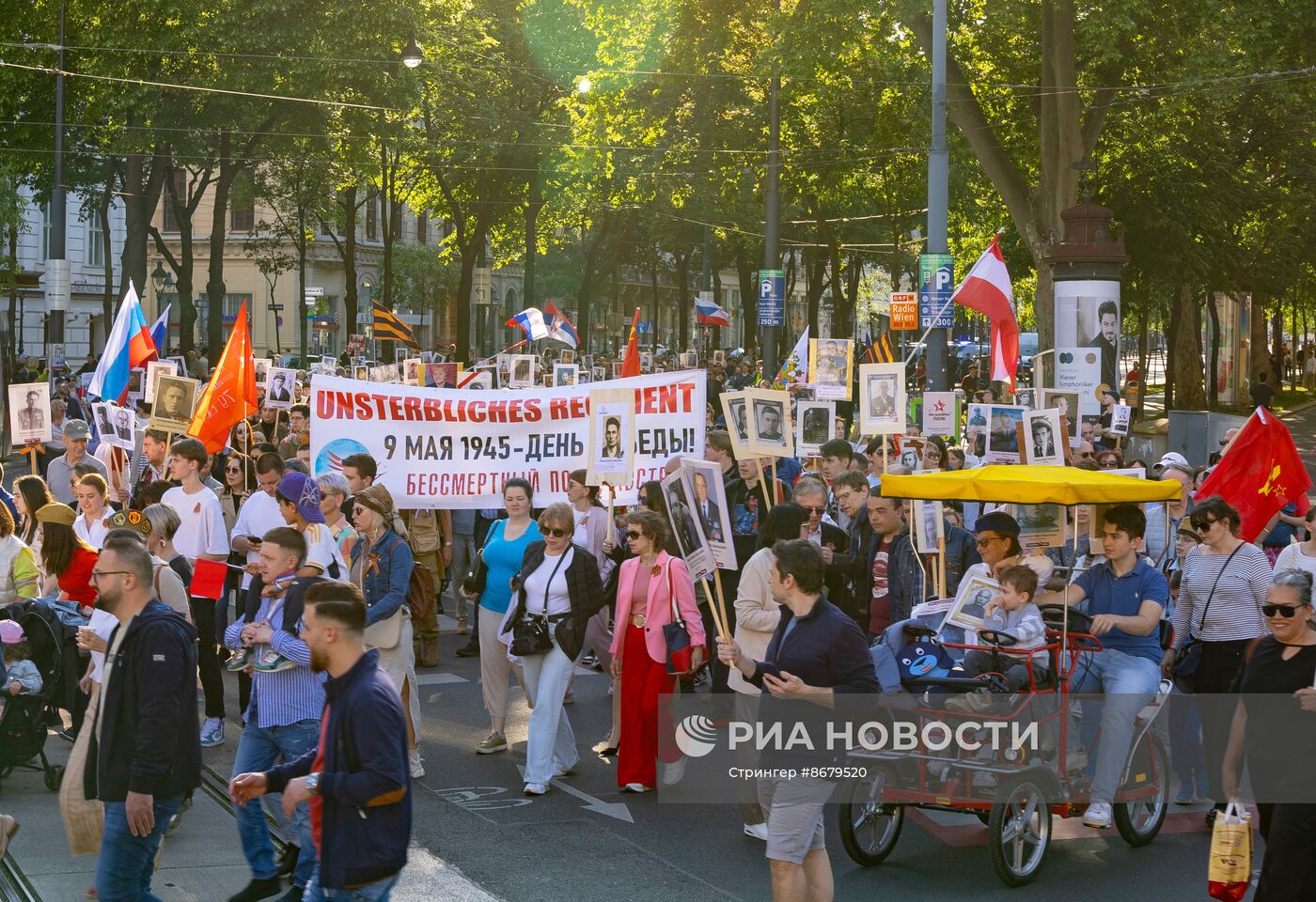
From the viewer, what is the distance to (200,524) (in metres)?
10.4

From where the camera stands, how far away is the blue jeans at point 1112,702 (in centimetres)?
845

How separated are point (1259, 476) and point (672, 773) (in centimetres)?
498

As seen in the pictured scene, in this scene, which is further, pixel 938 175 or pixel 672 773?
pixel 938 175

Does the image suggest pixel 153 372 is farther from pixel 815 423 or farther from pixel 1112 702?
pixel 1112 702

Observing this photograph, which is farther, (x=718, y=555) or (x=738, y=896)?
(x=718, y=555)

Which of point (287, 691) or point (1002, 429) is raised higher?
point (1002, 429)

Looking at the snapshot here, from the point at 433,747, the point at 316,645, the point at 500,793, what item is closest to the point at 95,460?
the point at 433,747

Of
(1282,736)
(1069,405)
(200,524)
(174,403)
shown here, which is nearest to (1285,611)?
(1282,736)

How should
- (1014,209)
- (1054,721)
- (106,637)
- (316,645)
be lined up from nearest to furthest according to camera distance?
(316,645) < (106,637) < (1054,721) < (1014,209)

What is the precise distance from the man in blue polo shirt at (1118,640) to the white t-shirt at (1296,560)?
89cm

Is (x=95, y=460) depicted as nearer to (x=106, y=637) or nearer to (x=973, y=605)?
(x=106, y=637)

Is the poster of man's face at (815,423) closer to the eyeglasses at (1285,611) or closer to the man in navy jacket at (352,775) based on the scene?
the eyeglasses at (1285,611)

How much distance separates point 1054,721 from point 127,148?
31.0m

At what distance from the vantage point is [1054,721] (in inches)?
322
